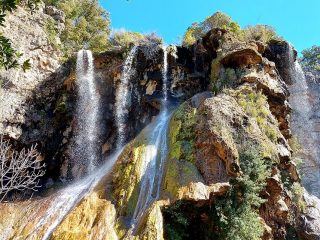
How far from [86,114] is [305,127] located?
42.5ft

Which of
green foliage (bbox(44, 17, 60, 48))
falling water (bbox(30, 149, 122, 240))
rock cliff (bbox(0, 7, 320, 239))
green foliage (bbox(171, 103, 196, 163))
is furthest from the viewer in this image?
green foliage (bbox(44, 17, 60, 48))

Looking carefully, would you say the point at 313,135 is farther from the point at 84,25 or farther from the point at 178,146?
the point at 84,25

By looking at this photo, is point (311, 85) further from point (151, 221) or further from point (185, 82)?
point (151, 221)

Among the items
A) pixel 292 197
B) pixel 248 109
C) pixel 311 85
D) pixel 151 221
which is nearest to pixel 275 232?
pixel 292 197

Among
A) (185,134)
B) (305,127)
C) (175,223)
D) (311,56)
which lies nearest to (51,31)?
(185,134)

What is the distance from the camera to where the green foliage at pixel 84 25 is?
2512 centimetres

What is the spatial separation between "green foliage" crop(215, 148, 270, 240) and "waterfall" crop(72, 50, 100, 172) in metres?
9.27

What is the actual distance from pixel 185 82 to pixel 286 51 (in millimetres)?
5280

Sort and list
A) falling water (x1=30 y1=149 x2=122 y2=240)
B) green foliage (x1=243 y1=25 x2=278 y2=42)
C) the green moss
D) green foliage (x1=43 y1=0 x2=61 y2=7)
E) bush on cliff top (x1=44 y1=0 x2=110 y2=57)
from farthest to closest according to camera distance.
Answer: green foliage (x1=43 y1=0 x2=61 y2=7)
bush on cliff top (x1=44 y1=0 x2=110 y2=57)
green foliage (x1=243 y1=25 x2=278 y2=42)
falling water (x1=30 y1=149 x2=122 y2=240)
the green moss

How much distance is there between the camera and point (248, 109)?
472 inches

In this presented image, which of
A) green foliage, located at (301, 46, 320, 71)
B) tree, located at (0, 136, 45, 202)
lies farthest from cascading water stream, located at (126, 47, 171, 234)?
green foliage, located at (301, 46, 320, 71)

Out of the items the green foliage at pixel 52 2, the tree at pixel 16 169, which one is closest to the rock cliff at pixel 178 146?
the tree at pixel 16 169

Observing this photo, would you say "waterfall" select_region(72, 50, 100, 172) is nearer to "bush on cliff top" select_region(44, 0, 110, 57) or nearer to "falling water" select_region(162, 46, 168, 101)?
"bush on cliff top" select_region(44, 0, 110, 57)

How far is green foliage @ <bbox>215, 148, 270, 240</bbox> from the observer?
366 inches
